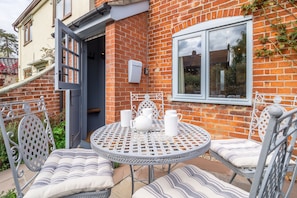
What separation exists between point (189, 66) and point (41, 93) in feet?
10.8

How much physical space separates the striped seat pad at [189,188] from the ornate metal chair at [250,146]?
0.41 metres

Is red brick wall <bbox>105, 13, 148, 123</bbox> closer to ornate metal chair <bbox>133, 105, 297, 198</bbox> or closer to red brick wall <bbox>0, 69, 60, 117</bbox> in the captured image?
red brick wall <bbox>0, 69, 60, 117</bbox>

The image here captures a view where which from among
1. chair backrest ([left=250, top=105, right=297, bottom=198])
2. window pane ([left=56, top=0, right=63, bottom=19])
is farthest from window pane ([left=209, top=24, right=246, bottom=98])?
window pane ([left=56, top=0, right=63, bottom=19])

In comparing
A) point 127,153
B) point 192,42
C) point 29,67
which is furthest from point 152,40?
point 29,67

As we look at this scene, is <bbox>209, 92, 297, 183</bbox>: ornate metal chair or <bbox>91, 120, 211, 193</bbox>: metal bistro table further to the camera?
<bbox>209, 92, 297, 183</bbox>: ornate metal chair

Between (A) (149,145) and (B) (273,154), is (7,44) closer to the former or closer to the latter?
(A) (149,145)

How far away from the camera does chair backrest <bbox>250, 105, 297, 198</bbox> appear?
0.70 m

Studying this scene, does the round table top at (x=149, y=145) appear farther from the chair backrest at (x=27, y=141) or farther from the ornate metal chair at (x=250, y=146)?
the chair backrest at (x=27, y=141)

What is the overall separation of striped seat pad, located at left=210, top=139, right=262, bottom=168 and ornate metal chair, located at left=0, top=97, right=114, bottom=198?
1.14 metres

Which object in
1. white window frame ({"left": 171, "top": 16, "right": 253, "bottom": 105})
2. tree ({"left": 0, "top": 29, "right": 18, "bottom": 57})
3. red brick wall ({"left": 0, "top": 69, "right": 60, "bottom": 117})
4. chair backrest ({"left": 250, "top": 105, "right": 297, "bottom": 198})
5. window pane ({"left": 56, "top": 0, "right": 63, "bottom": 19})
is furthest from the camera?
tree ({"left": 0, "top": 29, "right": 18, "bottom": 57})

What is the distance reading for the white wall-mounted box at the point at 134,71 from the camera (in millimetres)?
3338

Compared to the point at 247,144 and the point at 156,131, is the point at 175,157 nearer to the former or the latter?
the point at 156,131

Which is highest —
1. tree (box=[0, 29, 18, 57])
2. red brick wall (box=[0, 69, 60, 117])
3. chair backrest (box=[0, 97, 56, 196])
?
tree (box=[0, 29, 18, 57])

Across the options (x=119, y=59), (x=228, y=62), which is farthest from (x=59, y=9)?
(x=228, y=62)
